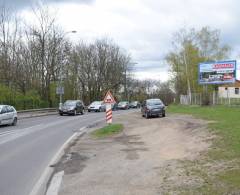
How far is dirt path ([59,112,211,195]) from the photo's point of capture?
8.72m

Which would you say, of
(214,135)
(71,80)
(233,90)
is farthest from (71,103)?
(233,90)

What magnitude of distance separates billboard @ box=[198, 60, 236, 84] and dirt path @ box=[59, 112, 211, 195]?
3316 centimetres

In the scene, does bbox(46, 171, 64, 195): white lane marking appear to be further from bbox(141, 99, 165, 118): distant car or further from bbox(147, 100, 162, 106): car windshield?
bbox(147, 100, 162, 106): car windshield

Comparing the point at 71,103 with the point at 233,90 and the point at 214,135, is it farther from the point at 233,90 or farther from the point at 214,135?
the point at 233,90

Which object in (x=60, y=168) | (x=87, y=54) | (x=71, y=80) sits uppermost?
(x=87, y=54)

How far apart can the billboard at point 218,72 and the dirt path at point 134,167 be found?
33155mm

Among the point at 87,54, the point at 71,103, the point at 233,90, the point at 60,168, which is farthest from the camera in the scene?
the point at 233,90

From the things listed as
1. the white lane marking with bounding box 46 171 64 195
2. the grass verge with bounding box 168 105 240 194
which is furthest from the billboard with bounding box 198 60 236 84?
the white lane marking with bounding box 46 171 64 195

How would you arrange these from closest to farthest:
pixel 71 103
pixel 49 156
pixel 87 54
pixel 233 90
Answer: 1. pixel 49 156
2. pixel 71 103
3. pixel 87 54
4. pixel 233 90

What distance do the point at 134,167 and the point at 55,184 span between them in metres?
2.38

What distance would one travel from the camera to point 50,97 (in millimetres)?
64500

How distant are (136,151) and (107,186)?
5.95 m

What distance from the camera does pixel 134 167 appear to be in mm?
11320

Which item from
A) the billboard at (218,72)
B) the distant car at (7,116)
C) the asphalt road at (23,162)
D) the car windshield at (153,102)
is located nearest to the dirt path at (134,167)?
the asphalt road at (23,162)
